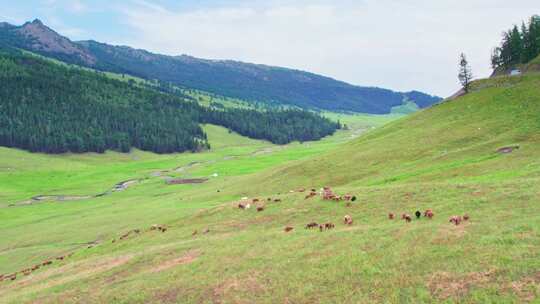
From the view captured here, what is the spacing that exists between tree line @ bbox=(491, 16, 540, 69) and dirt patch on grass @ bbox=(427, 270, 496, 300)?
348 ft

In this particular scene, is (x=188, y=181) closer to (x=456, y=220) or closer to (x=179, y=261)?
(x=179, y=261)

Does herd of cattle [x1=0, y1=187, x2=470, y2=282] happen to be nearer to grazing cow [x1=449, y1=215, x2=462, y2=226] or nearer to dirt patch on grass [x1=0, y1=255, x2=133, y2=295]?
grazing cow [x1=449, y1=215, x2=462, y2=226]

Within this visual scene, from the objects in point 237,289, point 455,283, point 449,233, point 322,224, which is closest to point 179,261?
point 237,289

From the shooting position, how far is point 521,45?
115 metres

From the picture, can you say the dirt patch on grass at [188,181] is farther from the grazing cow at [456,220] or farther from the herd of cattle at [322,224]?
the grazing cow at [456,220]

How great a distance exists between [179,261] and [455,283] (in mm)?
18282

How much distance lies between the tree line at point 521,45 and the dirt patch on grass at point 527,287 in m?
106

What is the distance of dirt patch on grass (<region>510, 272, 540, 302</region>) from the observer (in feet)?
60.2

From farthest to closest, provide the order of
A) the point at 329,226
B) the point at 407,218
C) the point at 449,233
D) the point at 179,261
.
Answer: the point at 329,226, the point at 179,261, the point at 407,218, the point at 449,233

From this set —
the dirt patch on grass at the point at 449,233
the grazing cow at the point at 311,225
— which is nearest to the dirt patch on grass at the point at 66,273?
the grazing cow at the point at 311,225

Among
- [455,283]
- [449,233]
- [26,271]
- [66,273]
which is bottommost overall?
[26,271]

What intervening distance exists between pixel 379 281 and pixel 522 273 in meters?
5.98

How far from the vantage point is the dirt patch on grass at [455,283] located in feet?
65.3

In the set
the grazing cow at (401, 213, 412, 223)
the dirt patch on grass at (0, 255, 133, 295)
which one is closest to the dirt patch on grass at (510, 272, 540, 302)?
the grazing cow at (401, 213, 412, 223)
